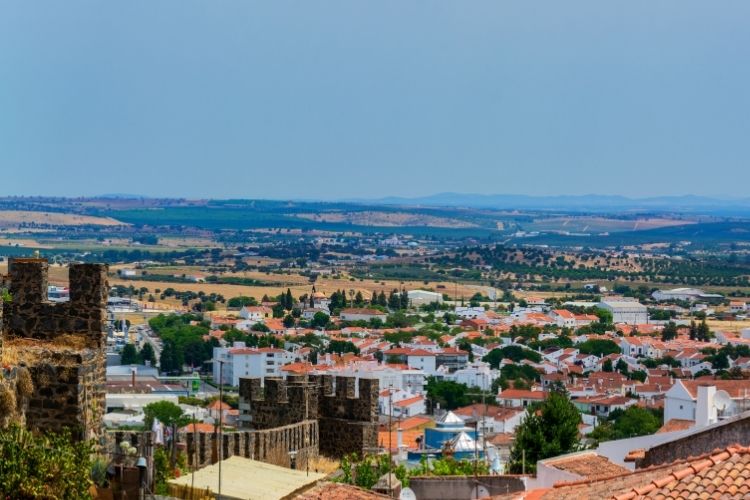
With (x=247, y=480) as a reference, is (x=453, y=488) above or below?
below

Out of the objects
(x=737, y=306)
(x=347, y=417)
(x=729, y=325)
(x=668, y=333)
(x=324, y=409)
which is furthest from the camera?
(x=737, y=306)

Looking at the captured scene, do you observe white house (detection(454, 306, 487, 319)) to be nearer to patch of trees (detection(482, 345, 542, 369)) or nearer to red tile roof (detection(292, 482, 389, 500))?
patch of trees (detection(482, 345, 542, 369))

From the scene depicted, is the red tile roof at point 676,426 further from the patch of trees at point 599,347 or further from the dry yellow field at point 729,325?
the dry yellow field at point 729,325

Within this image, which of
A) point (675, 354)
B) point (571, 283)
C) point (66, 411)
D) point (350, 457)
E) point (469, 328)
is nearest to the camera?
point (66, 411)

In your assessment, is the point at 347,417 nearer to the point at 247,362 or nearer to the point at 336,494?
the point at 336,494

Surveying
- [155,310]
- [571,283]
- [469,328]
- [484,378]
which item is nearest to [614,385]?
[484,378]

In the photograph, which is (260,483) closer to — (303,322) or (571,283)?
(303,322)

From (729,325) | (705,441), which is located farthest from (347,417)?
(729,325)
